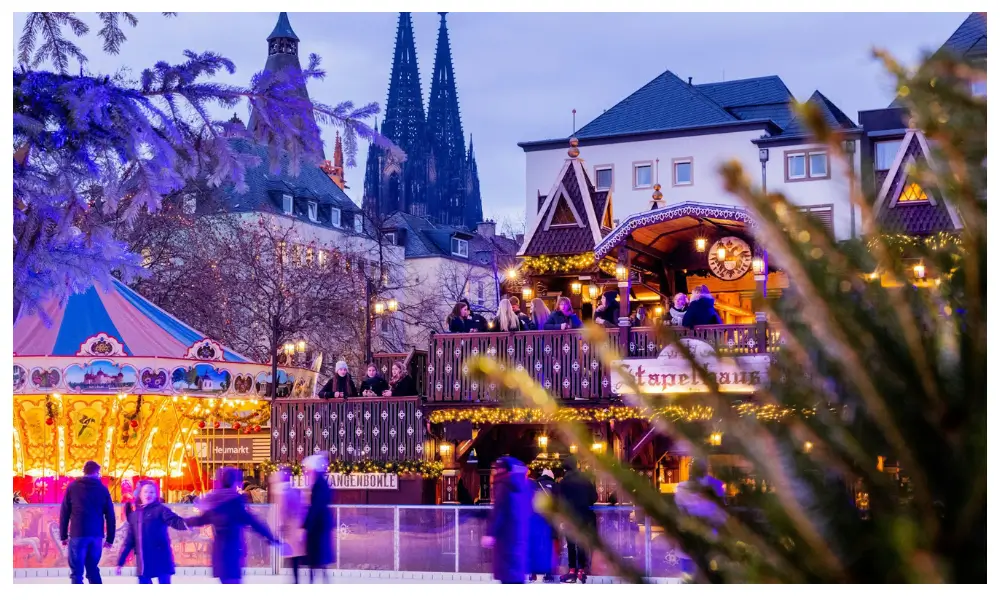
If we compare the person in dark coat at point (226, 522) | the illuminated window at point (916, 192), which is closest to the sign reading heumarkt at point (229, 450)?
the illuminated window at point (916, 192)

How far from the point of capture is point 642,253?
24094mm

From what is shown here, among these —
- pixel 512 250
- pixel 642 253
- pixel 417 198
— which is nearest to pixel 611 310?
pixel 642 253

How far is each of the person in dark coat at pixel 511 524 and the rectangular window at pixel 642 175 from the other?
40603mm

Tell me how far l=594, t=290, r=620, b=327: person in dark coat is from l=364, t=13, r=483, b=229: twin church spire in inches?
4470

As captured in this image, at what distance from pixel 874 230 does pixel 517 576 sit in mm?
9837

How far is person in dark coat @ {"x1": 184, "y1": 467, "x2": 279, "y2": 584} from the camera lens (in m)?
12.2

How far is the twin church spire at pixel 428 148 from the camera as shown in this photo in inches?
5551

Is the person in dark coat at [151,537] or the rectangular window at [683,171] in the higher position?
the rectangular window at [683,171]

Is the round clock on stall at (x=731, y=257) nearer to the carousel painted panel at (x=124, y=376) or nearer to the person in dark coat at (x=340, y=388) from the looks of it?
the person in dark coat at (x=340, y=388)

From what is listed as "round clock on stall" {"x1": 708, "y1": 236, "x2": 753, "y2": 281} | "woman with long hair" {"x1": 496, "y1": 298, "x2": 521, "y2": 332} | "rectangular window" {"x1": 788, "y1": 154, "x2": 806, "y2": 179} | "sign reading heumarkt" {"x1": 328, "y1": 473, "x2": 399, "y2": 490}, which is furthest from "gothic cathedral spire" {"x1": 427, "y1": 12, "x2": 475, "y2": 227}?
"woman with long hair" {"x1": 496, "y1": 298, "x2": 521, "y2": 332}

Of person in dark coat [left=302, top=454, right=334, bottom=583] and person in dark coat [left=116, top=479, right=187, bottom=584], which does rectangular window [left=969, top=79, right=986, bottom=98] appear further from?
person in dark coat [left=116, top=479, right=187, bottom=584]

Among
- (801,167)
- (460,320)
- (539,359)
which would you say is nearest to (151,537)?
(539,359)

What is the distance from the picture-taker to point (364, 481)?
23516 millimetres

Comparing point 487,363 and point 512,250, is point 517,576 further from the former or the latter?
point 512,250
